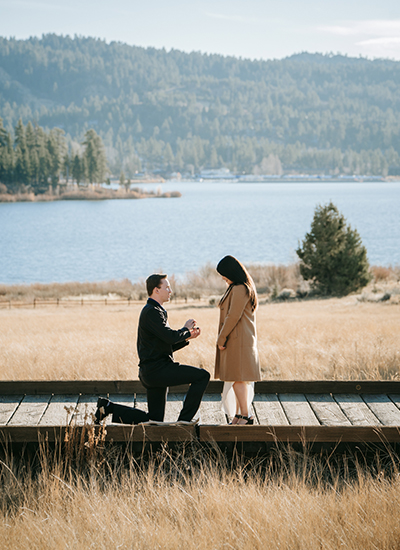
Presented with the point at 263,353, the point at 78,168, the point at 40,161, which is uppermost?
the point at 40,161

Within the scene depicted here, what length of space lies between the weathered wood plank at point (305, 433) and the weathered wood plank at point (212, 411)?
752 millimetres

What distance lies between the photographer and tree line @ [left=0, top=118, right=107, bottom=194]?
127 m

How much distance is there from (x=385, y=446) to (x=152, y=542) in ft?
7.62

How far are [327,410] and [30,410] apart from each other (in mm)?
3304

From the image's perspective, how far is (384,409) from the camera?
6.38 metres

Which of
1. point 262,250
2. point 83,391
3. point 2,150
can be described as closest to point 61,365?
point 83,391

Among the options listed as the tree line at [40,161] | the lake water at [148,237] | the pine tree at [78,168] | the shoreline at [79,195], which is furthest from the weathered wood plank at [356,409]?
the shoreline at [79,195]

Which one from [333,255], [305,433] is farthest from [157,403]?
[333,255]

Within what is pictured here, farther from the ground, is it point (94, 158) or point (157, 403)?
point (94, 158)

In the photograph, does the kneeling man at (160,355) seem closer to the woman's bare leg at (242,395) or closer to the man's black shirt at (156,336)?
the man's black shirt at (156,336)

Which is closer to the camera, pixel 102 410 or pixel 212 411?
pixel 102 410

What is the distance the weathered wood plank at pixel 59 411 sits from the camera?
601 centimetres

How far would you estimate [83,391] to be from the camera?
22.7 feet

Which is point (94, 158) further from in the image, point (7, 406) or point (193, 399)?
point (193, 399)
